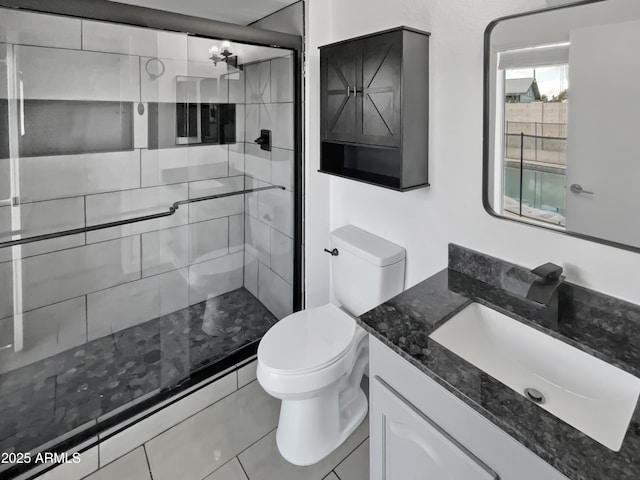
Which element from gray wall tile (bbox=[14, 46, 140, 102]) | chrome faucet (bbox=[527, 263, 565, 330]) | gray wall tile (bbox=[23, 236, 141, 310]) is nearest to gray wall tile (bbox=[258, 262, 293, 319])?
gray wall tile (bbox=[23, 236, 141, 310])

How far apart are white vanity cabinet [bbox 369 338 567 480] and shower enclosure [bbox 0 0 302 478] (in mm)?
1197

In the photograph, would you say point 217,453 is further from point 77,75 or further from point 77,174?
point 77,75

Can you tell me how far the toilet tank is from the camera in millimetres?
1705

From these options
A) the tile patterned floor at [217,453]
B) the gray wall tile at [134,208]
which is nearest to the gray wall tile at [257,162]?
the gray wall tile at [134,208]

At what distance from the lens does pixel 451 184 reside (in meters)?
1.53

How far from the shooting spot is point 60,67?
5.91 feet

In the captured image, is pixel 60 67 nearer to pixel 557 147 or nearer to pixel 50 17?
pixel 50 17

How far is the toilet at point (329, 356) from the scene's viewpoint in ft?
4.92

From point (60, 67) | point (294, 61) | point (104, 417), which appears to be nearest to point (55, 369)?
point (104, 417)

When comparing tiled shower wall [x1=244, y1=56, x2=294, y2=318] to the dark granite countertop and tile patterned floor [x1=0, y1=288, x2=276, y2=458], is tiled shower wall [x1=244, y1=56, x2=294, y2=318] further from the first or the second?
the dark granite countertop

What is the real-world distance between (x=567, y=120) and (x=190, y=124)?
1819mm

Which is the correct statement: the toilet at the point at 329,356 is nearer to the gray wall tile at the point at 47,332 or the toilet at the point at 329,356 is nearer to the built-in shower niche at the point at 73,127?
the gray wall tile at the point at 47,332

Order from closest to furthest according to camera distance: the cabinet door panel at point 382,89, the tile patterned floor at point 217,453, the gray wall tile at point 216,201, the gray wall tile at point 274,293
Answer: the cabinet door panel at point 382,89
the tile patterned floor at point 217,453
the gray wall tile at point 216,201
the gray wall tile at point 274,293

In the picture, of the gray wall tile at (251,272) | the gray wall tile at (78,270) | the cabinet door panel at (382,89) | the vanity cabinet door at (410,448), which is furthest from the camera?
the gray wall tile at (251,272)
